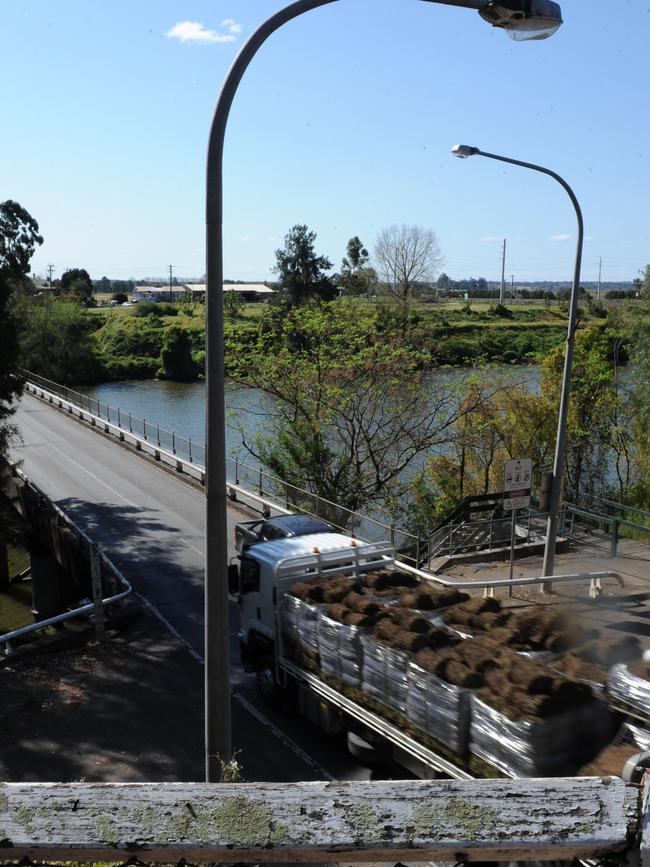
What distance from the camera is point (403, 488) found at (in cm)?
3381

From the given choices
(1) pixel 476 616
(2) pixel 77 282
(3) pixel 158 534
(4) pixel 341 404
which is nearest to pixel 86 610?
(3) pixel 158 534

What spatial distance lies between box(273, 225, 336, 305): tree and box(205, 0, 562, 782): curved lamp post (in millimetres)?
58550

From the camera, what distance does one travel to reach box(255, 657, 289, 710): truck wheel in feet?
41.5

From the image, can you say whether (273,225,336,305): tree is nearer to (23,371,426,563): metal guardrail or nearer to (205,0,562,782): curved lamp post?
(23,371,426,563): metal guardrail

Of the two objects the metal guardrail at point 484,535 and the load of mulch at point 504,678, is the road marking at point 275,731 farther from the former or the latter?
the metal guardrail at point 484,535

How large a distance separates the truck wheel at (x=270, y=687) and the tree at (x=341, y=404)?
18.0 metres

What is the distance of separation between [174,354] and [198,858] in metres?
80.5

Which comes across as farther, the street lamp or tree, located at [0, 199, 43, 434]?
tree, located at [0, 199, 43, 434]

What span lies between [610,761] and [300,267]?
60458 millimetres

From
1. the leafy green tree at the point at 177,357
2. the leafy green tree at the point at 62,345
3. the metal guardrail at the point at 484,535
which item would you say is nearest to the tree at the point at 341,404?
the metal guardrail at the point at 484,535

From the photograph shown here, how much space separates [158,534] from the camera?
24.6 metres

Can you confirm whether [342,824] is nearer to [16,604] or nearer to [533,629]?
[533,629]

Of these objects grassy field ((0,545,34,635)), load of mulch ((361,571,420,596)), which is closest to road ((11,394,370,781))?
load of mulch ((361,571,420,596))

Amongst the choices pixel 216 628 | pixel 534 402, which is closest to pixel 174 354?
pixel 534 402
